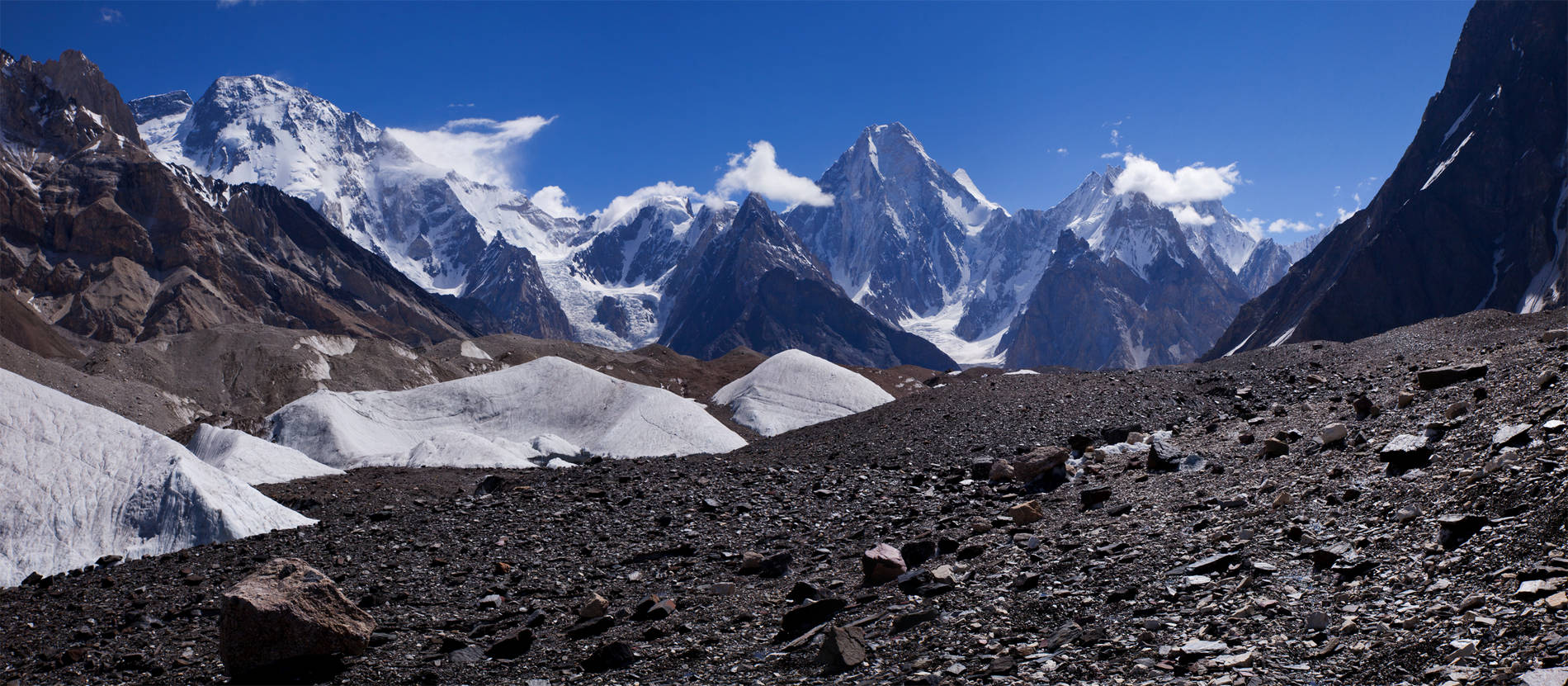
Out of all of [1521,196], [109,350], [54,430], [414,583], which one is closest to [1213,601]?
[414,583]

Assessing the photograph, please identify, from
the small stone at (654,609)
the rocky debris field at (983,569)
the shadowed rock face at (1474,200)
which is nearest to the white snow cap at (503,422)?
the rocky debris field at (983,569)

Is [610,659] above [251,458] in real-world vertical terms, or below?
below

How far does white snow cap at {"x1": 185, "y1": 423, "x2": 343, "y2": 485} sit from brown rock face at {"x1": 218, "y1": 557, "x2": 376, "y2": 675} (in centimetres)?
1820

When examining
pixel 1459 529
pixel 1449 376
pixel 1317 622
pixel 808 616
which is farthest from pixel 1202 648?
pixel 1449 376

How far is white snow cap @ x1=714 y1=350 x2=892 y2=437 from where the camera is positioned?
42781mm

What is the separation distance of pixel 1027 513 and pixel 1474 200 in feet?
602

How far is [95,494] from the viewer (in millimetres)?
15016

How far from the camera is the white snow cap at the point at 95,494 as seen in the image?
1405 cm

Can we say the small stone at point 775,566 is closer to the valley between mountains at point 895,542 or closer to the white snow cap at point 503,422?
the valley between mountains at point 895,542

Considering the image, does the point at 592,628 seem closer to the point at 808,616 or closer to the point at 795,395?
the point at 808,616

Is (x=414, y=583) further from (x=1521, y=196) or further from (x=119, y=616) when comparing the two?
(x=1521, y=196)

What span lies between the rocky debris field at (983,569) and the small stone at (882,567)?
0.12 feet

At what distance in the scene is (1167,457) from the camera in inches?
487

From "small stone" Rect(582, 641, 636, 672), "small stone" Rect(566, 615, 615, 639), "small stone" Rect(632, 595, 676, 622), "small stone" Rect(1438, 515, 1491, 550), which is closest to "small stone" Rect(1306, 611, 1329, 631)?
"small stone" Rect(1438, 515, 1491, 550)
